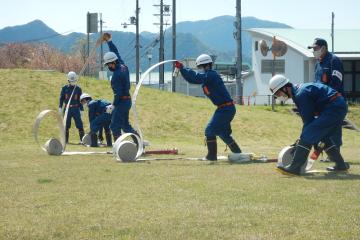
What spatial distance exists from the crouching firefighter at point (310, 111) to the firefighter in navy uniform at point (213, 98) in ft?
9.04

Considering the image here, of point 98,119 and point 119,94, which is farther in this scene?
point 98,119

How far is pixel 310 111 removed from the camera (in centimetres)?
1050

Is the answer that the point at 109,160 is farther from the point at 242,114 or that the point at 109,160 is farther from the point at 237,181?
the point at 242,114

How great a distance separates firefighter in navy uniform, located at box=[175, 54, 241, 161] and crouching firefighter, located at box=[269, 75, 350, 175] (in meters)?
2.75

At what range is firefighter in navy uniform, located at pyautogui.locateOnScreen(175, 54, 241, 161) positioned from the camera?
1333 cm

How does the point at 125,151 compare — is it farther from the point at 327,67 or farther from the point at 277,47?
the point at 277,47

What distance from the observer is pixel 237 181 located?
10.0 metres

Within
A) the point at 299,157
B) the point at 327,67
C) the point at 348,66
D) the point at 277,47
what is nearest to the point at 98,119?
the point at 327,67

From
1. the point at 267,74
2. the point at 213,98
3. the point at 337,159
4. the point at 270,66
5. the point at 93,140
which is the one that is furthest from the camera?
the point at 267,74

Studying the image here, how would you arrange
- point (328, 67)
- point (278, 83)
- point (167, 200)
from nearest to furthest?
point (167, 200) → point (278, 83) → point (328, 67)

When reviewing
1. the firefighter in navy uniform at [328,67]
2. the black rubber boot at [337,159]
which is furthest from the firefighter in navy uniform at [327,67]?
the black rubber boot at [337,159]

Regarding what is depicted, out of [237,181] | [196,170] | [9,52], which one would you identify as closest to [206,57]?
[196,170]

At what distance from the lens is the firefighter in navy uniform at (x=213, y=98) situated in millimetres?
13328

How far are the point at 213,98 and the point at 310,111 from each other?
3.39 meters
